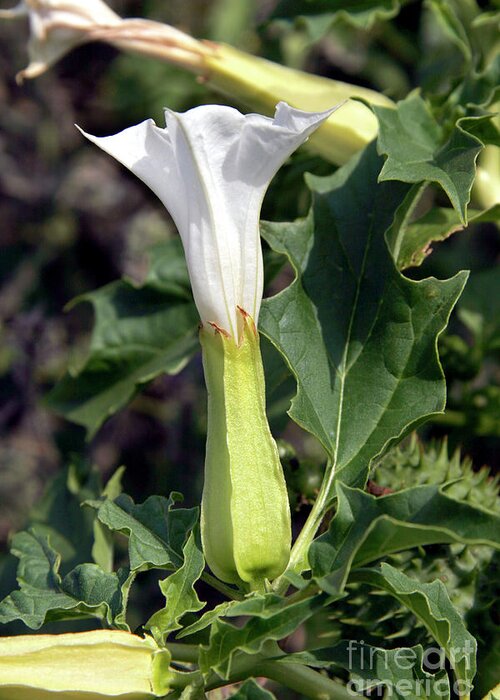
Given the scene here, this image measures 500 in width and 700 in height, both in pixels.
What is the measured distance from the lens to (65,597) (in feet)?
3.18

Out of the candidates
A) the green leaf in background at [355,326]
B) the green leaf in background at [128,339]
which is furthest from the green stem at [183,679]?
the green leaf in background at [128,339]

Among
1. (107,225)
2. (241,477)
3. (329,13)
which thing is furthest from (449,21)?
(107,225)

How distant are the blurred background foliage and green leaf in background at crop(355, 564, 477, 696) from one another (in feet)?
2.91

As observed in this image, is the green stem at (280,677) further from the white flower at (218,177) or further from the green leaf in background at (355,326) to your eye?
the white flower at (218,177)

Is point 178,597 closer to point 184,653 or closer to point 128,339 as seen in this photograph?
point 184,653

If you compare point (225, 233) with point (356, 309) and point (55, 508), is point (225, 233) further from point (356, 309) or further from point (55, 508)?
point (55, 508)

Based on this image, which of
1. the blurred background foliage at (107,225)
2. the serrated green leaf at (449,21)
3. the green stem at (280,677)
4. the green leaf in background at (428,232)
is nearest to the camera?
the green stem at (280,677)

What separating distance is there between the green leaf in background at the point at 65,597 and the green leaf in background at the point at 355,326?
0.25m

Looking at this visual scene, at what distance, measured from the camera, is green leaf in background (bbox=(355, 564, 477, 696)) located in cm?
85

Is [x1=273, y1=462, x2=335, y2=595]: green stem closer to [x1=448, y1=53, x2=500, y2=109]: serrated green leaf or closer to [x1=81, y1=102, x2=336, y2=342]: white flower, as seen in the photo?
[x1=81, y1=102, x2=336, y2=342]: white flower

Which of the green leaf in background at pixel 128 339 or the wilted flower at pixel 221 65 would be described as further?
the green leaf in background at pixel 128 339

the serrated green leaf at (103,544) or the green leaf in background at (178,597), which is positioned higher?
the green leaf in background at (178,597)

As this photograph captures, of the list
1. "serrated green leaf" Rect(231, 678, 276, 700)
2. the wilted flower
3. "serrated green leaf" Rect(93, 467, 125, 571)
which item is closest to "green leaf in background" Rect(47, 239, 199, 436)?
"serrated green leaf" Rect(93, 467, 125, 571)

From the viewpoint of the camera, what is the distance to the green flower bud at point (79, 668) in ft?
2.73
